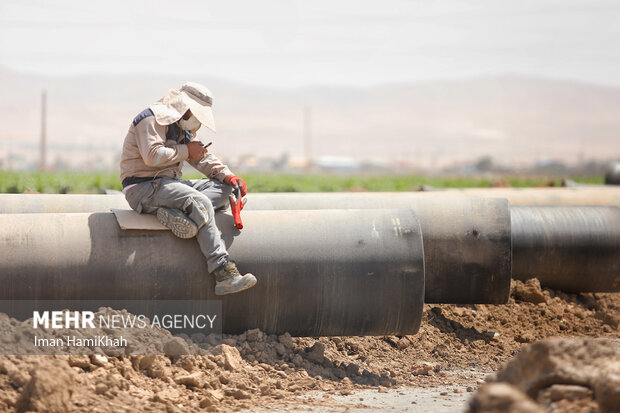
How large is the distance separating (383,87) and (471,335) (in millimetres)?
176825

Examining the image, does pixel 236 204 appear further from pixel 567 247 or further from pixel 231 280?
pixel 567 247

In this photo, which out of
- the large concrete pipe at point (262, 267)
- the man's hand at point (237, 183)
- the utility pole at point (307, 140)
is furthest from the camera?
the utility pole at point (307, 140)

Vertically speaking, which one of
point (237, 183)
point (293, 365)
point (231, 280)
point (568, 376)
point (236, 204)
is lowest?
point (293, 365)

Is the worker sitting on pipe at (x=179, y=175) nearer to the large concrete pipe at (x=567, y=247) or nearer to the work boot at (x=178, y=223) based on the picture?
the work boot at (x=178, y=223)

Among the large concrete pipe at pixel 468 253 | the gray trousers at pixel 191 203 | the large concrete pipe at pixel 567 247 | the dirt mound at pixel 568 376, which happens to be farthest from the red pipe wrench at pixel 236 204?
the large concrete pipe at pixel 567 247

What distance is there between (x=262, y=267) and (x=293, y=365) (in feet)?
2.66

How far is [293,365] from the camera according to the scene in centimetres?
599

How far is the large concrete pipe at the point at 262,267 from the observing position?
576 centimetres

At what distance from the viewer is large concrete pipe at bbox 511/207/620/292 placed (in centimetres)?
847

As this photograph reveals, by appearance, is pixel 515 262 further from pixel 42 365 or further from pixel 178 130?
pixel 42 365

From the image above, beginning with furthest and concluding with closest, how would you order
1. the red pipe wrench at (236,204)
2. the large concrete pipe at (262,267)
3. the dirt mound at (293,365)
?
the red pipe wrench at (236,204)
the large concrete pipe at (262,267)
the dirt mound at (293,365)

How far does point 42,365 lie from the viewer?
471 centimetres

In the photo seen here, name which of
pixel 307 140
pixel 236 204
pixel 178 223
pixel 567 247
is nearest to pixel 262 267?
pixel 236 204

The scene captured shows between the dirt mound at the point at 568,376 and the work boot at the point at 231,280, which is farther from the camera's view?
the work boot at the point at 231,280
